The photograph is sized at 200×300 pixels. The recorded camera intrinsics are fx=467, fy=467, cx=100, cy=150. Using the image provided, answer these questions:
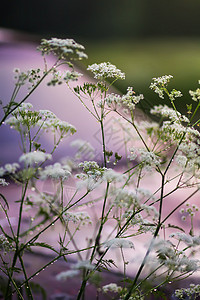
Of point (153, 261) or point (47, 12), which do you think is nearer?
point (153, 261)

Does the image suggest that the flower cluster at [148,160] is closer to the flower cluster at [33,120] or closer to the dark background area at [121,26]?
the flower cluster at [33,120]

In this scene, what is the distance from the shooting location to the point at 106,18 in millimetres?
8312

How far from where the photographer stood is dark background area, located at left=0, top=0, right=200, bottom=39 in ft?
26.3

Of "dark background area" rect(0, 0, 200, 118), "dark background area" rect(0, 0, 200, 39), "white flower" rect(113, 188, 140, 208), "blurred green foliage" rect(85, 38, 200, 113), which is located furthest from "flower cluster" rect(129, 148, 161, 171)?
"dark background area" rect(0, 0, 200, 39)

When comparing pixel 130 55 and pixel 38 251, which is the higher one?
pixel 130 55

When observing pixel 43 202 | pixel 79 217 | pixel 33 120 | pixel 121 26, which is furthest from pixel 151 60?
pixel 43 202

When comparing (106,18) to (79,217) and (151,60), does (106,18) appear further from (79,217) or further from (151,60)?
(79,217)

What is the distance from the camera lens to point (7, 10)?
Answer: 309 inches

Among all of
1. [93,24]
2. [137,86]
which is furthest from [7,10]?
[137,86]

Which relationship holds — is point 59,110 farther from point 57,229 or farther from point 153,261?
point 153,261

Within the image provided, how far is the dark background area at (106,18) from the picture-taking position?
803 centimetres

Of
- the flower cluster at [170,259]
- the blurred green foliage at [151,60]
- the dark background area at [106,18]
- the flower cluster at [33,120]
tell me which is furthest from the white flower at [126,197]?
the dark background area at [106,18]

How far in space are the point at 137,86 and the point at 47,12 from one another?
8.95 ft

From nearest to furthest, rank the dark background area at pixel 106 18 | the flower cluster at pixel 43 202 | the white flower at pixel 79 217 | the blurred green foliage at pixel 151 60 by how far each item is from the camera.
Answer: the flower cluster at pixel 43 202, the white flower at pixel 79 217, the blurred green foliage at pixel 151 60, the dark background area at pixel 106 18
